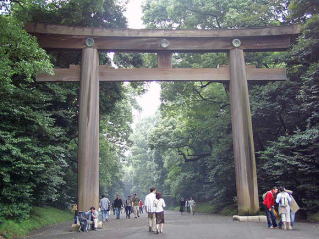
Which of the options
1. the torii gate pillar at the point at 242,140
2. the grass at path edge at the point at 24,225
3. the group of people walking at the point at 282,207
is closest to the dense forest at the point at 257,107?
the torii gate pillar at the point at 242,140

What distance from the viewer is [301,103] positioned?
16.2 meters

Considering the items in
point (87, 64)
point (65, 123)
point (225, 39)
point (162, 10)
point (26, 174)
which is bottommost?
point (26, 174)

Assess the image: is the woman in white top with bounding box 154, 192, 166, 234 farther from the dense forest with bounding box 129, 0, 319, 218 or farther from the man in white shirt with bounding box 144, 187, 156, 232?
the dense forest with bounding box 129, 0, 319, 218

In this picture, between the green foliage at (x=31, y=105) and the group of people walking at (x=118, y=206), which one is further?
the group of people walking at (x=118, y=206)

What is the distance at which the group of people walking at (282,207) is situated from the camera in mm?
11766

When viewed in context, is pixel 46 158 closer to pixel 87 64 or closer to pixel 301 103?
pixel 87 64

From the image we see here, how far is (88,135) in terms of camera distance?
14.0 metres

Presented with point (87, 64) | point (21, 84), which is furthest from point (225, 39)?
point (21, 84)

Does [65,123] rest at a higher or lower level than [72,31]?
lower

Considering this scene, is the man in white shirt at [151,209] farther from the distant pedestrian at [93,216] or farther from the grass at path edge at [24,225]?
the grass at path edge at [24,225]

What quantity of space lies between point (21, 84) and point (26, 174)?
371 centimetres

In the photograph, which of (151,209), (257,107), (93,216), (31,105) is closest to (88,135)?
(31,105)

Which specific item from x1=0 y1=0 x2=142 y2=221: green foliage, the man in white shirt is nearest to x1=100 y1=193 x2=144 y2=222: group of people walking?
x1=0 y1=0 x2=142 y2=221: green foliage

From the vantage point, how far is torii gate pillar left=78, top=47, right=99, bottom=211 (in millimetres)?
13562
